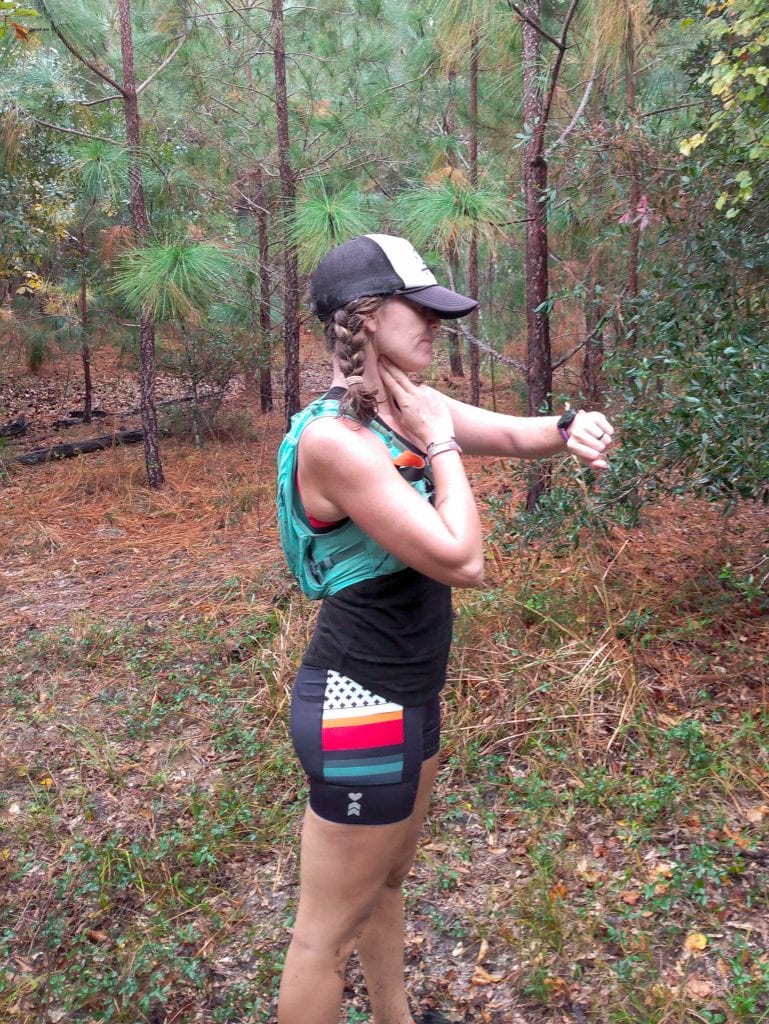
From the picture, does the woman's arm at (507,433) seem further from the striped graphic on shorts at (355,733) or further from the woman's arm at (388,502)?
the striped graphic on shorts at (355,733)

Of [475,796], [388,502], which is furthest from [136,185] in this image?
[388,502]

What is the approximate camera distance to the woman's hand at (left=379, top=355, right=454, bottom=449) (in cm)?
151

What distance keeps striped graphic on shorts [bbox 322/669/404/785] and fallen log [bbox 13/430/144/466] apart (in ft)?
21.7

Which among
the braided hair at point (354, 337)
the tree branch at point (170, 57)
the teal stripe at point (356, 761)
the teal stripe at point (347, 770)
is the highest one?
the tree branch at point (170, 57)

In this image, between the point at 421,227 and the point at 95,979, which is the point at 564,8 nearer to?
the point at 421,227

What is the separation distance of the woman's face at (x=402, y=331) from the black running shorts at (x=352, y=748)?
1.79 ft

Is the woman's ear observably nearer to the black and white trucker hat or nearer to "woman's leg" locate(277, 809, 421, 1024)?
the black and white trucker hat

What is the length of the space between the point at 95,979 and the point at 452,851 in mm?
1058

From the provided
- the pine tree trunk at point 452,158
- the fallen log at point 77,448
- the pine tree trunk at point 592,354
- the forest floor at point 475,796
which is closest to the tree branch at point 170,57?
the pine tree trunk at point 452,158

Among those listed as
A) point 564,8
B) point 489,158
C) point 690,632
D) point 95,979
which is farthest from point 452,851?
point 489,158

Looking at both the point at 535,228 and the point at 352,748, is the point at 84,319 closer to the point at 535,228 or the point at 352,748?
the point at 535,228

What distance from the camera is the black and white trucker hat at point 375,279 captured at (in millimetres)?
1474

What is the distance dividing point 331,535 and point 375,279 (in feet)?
1.42

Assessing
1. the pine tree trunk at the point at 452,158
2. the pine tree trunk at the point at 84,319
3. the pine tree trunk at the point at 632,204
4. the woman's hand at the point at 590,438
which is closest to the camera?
the woman's hand at the point at 590,438
